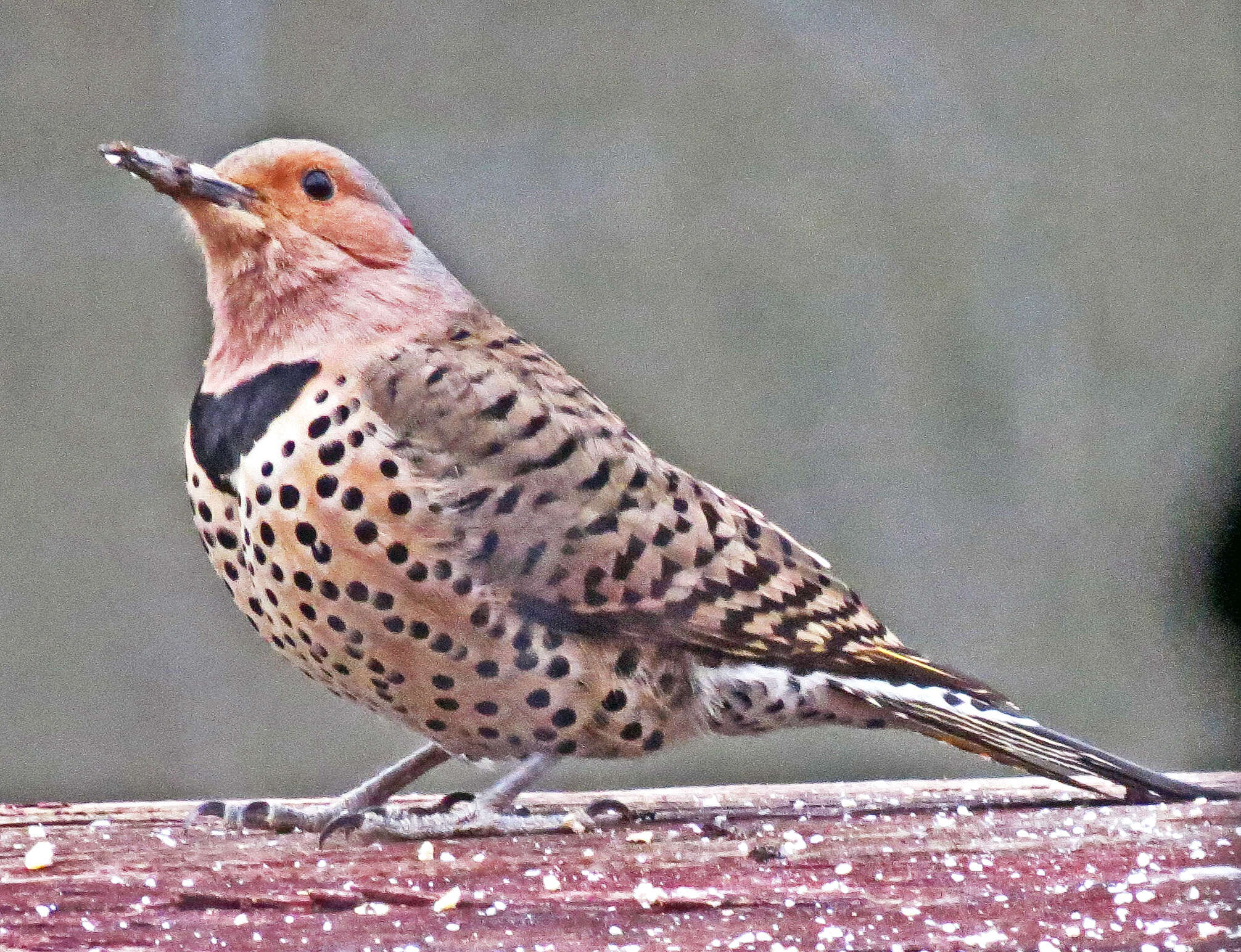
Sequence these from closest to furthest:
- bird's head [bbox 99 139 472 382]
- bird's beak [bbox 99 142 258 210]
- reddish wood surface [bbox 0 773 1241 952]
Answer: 1. reddish wood surface [bbox 0 773 1241 952]
2. bird's beak [bbox 99 142 258 210]
3. bird's head [bbox 99 139 472 382]

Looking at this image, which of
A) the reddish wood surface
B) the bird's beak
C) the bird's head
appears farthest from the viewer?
the bird's head

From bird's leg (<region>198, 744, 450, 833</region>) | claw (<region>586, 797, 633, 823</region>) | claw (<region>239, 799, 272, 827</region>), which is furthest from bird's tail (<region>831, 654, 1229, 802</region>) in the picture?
claw (<region>239, 799, 272, 827</region>)

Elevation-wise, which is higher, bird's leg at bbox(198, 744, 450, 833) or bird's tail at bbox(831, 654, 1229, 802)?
bird's tail at bbox(831, 654, 1229, 802)

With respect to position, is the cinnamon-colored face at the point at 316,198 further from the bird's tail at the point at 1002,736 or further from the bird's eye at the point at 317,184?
the bird's tail at the point at 1002,736

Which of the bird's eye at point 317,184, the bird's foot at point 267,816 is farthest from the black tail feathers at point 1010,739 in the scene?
the bird's eye at point 317,184

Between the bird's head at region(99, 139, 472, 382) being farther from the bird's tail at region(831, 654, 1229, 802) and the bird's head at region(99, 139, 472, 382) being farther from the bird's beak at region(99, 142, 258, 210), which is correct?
the bird's tail at region(831, 654, 1229, 802)

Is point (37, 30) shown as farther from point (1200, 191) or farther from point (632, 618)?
point (1200, 191)

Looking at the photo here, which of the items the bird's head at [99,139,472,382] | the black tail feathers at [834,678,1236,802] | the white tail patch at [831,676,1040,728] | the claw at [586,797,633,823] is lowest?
the claw at [586,797,633,823]

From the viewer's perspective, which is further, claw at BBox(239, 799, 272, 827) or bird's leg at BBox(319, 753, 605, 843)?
claw at BBox(239, 799, 272, 827)
